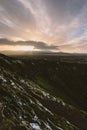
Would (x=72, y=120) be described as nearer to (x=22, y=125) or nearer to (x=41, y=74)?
(x=22, y=125)

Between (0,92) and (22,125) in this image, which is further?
(0,92)

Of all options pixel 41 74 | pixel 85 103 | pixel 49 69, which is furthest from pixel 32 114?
pixel 49 69

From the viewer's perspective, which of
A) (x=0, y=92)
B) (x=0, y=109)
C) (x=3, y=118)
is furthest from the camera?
(x=0, y=92)

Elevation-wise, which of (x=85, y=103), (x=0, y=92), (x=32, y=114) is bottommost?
(x=85, y=103)

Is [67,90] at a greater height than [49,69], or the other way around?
[49,69]

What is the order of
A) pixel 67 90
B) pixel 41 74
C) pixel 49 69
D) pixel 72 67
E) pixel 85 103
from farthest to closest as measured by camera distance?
pixel 72 67 < pixel 49 69 < pixel 41 74 < pixel 67 90 < pixel 85 103

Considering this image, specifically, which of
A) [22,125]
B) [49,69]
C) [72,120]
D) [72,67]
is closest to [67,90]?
[49,69]

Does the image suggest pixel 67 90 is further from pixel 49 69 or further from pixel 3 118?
pixel 3 118
